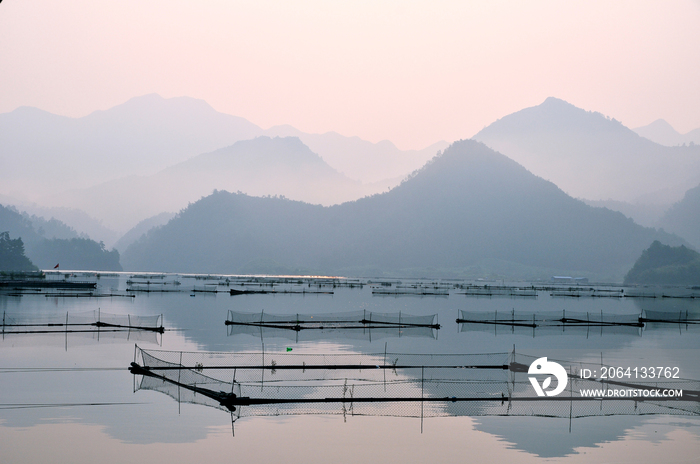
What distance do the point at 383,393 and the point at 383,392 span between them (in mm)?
219

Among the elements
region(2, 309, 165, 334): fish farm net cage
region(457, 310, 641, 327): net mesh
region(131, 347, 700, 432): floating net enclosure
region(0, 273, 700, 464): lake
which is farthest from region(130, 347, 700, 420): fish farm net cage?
region(457, 310, 641, 327): net mesh

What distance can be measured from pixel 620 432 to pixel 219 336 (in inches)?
1678

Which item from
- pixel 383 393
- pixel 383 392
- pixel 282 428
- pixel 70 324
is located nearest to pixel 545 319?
pixel 383 392

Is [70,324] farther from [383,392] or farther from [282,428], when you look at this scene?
[282,428]

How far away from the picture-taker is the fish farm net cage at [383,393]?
31859 millimetres

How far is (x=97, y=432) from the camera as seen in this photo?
27750 mm

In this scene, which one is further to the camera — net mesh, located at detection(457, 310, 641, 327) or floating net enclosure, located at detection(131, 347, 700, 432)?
net mesh, located at detection(457, 310, 641, 327)

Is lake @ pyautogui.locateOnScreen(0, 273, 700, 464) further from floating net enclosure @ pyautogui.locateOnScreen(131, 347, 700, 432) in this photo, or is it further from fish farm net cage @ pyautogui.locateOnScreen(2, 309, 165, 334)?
fish farm net cage @ pyautogui.locateOnScreen(2, 309, 165, 334)

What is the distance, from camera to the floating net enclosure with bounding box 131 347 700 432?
1255 inches

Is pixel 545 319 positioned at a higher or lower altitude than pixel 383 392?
lower

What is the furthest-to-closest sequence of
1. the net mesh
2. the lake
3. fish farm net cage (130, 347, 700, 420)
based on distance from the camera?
the net mesh < fish farm net cage (130, 347, 700, 420) < the lake

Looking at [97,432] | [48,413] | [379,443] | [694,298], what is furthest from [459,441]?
[694,298]

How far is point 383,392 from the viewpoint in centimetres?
3525

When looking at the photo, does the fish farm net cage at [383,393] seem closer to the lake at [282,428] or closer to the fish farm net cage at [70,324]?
the lake at [282,428]
